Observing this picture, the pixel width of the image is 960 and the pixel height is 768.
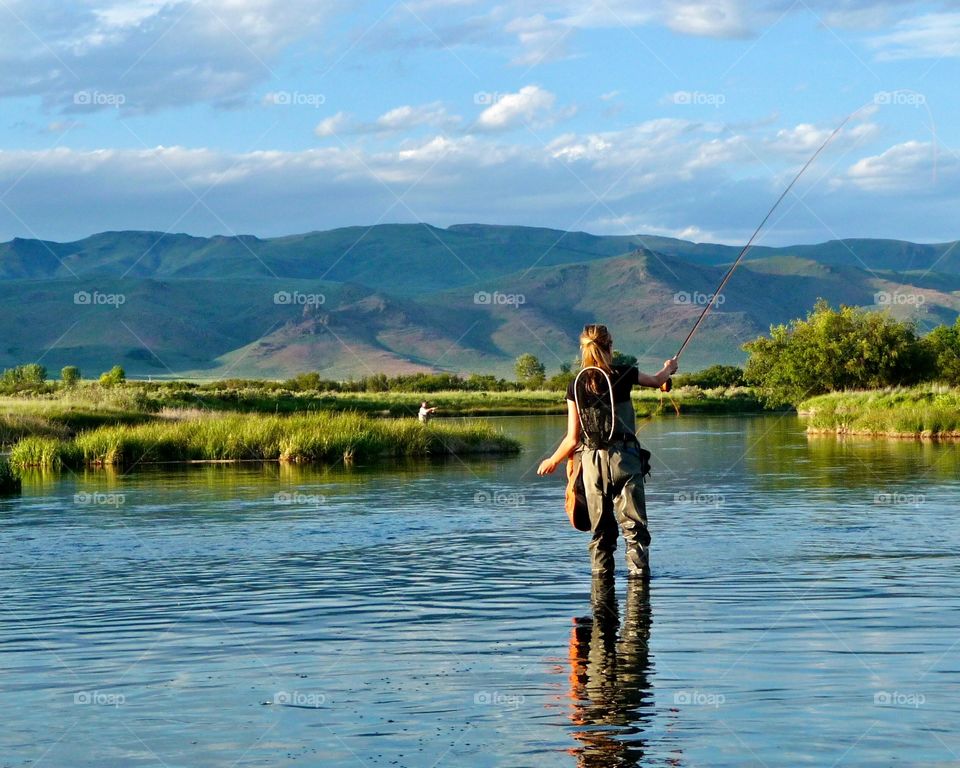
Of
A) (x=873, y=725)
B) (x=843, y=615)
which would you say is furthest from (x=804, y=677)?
(x=843, y=615)

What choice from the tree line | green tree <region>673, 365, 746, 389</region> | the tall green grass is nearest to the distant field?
the tree line

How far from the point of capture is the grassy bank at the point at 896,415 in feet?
138

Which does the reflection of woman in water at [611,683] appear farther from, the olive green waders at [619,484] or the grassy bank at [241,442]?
the grassy bank at [241,442]

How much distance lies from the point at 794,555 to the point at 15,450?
74.6ft

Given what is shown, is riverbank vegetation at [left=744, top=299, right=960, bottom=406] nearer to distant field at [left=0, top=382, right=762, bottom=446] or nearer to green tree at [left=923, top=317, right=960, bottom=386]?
green tree at [left=923, top=317, right=960, bottom=386]

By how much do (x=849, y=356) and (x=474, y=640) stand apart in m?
60.4

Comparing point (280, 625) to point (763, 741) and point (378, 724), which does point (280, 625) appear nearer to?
point (378, 724)

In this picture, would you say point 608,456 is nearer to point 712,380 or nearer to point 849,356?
point 849,356

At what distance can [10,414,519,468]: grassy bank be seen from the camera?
3170 centimetres

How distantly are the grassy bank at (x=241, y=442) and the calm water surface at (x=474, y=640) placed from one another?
12.5 metres

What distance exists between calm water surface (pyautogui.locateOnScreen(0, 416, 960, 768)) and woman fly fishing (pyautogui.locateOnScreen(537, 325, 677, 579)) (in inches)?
28.0

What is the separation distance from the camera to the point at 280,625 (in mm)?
9984

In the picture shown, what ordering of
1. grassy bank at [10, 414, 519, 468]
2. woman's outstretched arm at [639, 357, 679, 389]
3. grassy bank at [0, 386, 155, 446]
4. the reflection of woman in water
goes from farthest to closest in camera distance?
grassy bank at [0, 386, 155, 446] → grassy bank at [10, 414, 519, 468] → woman's outstretched arm at [639, 357, 679, 389] → the reflection of woman in water

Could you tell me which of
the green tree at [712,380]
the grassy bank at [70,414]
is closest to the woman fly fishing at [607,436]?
the grassy bank at [70,414]
